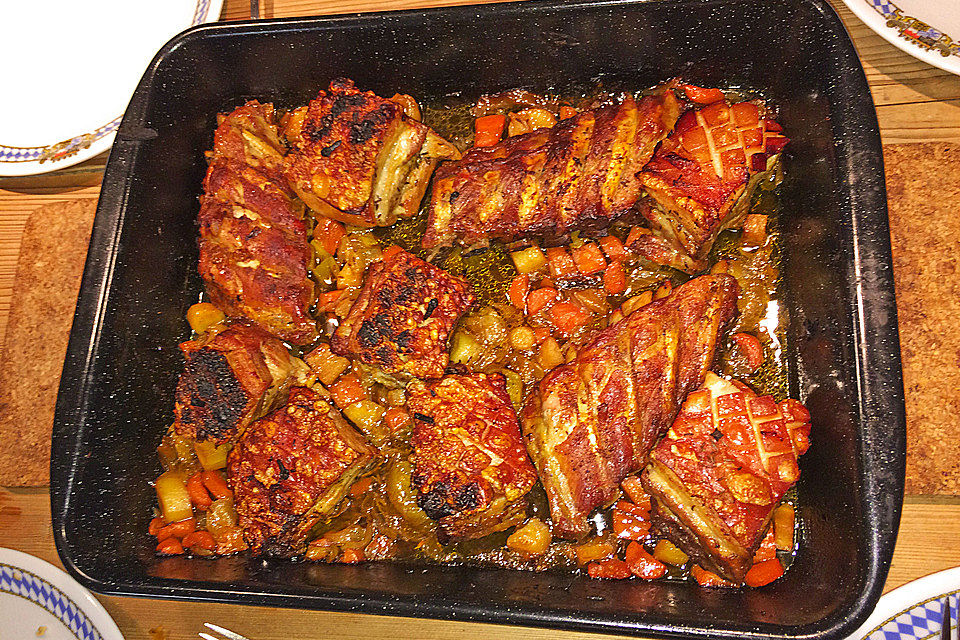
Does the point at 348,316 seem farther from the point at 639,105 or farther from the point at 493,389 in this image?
the point at 639,105

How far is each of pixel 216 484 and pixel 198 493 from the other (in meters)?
0.09

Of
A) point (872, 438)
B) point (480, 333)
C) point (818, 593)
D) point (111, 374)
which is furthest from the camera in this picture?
point (480, 333)

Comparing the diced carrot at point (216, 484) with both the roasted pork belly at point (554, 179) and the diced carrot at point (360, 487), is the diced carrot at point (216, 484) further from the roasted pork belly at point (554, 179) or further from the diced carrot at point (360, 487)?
the roasted pork belly at point (554, 179)

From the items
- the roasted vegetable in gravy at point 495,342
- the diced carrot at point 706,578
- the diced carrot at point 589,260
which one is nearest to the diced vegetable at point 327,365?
the roasted vegetable in gravy at point 495,342

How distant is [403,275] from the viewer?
10.0 ft

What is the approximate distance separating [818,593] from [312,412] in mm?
2138

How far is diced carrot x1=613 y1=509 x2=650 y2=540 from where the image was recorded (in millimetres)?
2945

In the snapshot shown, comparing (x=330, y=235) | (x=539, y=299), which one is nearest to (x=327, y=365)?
(x=330, y=235)

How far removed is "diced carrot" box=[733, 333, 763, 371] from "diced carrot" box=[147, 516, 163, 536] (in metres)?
2.75

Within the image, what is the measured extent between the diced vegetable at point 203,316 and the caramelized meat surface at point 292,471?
0.65m

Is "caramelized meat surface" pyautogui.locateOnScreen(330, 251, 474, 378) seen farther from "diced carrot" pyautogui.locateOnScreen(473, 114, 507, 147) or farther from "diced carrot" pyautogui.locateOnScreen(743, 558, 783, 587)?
"diced carrot" pyautogui.locateOnScreen(743, 558, 783, 587)

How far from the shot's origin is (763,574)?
2838 millimetres

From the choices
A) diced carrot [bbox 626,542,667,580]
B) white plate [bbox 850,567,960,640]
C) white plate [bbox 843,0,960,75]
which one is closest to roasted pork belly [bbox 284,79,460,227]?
diced carrot [bbox 626,542,667,580]

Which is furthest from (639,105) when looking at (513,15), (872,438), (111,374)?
(111,374)
